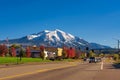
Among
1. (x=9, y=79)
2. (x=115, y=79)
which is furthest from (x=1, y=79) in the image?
(x=115, y=79)

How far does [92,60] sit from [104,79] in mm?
82468

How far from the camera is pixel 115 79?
81.0 ft

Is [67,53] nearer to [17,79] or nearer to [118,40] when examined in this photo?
[118,40]

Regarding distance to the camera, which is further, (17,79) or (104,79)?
(104,79)

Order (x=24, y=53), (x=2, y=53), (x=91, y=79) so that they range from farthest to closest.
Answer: (x=24, y=53) < (x=2, y=53) < (x=91, y=79)

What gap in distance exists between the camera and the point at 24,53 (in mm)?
159375

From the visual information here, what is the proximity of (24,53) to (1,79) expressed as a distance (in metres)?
137

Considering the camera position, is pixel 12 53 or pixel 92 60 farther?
pixel 12 53

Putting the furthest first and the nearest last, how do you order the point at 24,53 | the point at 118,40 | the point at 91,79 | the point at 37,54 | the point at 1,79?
the point at 37,54 < the point at 24,53 < the point at 118,40 < the point at 91,79 < the point at 1,79

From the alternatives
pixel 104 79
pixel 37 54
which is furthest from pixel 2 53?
pixel 104 79

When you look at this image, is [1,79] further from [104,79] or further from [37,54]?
[37,54]

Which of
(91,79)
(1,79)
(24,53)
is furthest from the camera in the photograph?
(24,53)

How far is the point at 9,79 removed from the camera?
→ 22.7 metres

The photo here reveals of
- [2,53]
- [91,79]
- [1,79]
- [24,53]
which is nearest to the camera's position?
[1,79]
